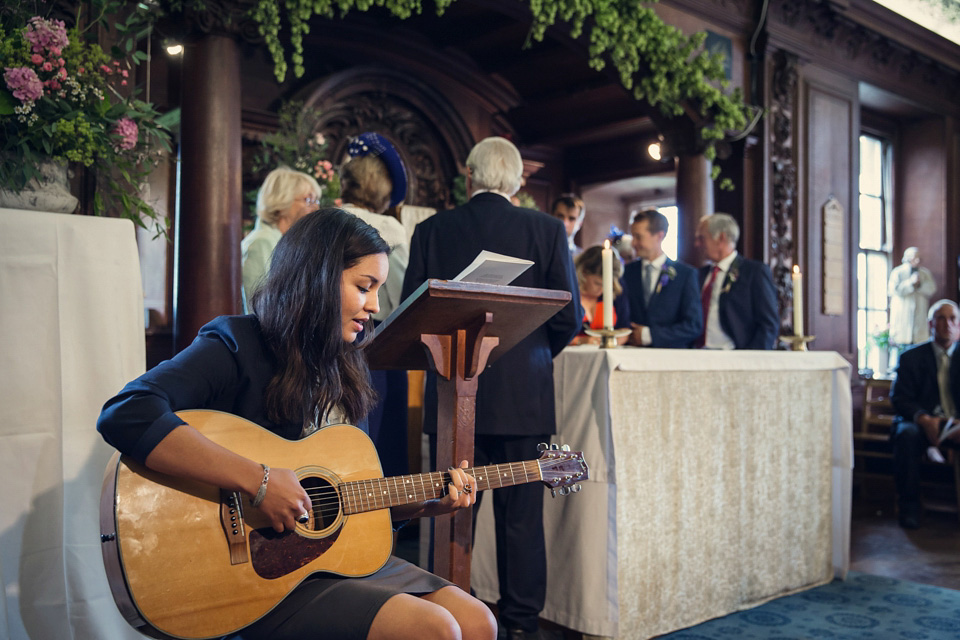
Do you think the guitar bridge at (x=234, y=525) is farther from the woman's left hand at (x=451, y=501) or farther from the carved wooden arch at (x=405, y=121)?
the carved wooden arch at (x=405, y=121)

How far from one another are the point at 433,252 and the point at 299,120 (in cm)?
364

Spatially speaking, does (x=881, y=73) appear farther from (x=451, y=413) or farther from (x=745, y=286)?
(x=451, y=413)

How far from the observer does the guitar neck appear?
5.56 feet

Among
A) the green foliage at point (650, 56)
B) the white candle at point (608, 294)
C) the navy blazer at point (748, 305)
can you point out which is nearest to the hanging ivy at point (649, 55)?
the green foliage at point (650, 56)

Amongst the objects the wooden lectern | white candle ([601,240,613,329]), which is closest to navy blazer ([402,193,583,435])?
white candle ([601,240,613,329])

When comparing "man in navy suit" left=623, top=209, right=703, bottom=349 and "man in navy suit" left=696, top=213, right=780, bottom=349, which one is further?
"man in navy suit" left=696, top=213, right=780, bottom=349

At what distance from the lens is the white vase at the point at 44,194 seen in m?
2.38

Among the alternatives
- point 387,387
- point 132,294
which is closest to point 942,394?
point 387,387

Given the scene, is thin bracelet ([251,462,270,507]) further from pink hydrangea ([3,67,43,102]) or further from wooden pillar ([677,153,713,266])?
wooden pillar ([677,153,713,266])

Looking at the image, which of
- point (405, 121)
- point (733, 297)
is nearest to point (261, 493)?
point (733, 297)

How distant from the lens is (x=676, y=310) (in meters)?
4.25

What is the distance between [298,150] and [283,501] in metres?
4.85

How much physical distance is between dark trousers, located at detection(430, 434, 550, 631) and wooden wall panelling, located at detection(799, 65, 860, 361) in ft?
15.6

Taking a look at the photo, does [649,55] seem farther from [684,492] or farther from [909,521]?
[909,521]
